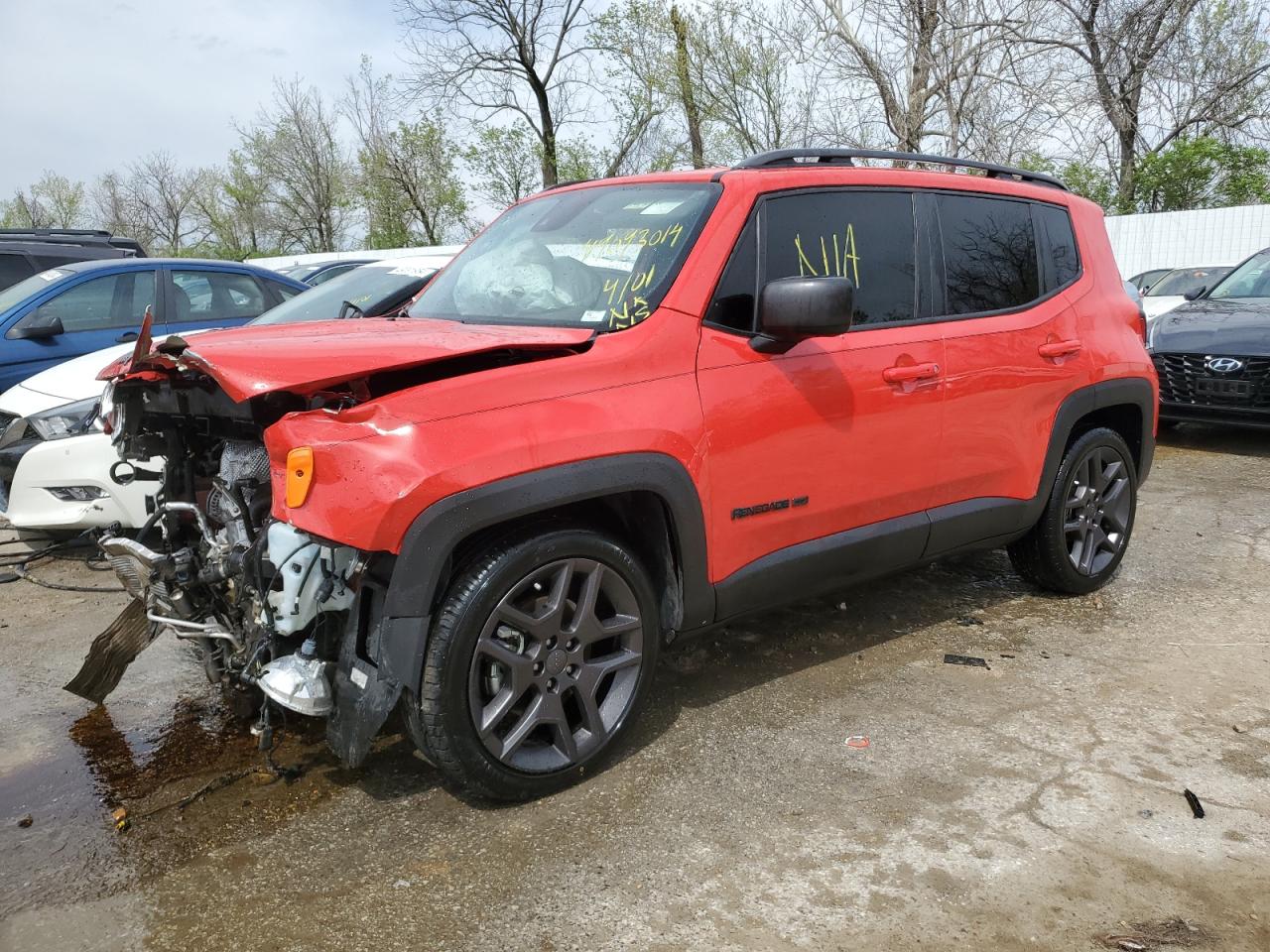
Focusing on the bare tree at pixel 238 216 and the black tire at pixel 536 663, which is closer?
the black tire at pixel 536 663

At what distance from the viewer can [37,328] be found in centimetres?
704

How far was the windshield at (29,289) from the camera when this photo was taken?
7.31 metres

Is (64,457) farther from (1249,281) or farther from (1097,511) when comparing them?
(1249,281)

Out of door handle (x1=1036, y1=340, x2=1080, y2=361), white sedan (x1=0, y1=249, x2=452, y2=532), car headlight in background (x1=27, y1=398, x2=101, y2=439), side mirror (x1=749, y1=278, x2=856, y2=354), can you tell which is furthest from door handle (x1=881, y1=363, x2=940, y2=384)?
car headlight in background (x1=27, y1=398, x2=101, y2=439)

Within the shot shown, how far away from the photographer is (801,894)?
2451mm

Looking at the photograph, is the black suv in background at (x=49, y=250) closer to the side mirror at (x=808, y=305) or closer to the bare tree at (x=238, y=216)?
the side mirror at (x=808, y=305)

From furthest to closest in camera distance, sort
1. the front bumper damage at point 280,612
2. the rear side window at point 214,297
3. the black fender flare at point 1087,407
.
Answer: the rear side window at point 214,297, the black fender flare at point 1087,407, the front bumper damage at point 280,612

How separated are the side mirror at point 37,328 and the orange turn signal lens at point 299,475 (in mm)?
5679

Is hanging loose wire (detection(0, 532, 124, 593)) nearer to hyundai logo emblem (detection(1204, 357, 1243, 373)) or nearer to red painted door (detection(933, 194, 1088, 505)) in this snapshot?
red painted door (detection(933, 194, 1088, 505))

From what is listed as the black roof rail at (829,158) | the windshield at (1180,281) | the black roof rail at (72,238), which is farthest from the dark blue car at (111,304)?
the windshield at (1180,281)

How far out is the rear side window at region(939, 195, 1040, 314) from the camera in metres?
3.89

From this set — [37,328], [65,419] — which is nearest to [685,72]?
[37,328]

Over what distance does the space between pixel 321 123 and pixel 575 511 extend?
41542mm

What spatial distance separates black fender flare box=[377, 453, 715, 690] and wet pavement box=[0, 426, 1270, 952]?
586 mm
